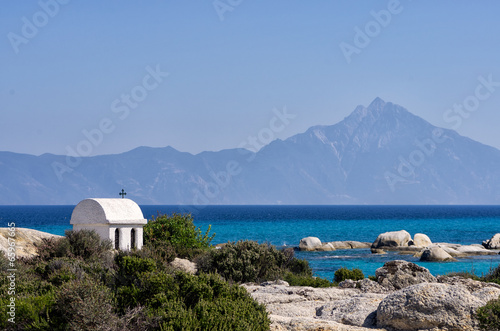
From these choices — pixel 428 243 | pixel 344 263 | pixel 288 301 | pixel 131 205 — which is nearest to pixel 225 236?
pixel 428 243

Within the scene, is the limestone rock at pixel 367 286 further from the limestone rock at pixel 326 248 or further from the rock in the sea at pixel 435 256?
the limestone rock at pixel 326 248

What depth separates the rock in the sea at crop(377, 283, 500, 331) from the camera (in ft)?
33.9

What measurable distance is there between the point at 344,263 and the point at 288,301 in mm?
38403

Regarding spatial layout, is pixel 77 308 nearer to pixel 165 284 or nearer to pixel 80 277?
pixel 165 284

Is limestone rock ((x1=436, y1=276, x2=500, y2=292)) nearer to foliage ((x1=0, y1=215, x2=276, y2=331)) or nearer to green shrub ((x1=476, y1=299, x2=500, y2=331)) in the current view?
green shrub ((x1=476, y1=299, x2=500, y2=331))

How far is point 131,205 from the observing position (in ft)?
86.9

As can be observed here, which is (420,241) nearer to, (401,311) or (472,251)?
(472,251)

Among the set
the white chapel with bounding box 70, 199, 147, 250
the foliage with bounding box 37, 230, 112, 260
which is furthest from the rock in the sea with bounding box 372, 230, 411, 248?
the foliage with bounding box 37, 230, 112, 260

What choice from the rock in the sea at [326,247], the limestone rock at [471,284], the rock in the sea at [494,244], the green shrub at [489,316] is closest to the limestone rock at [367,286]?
the limestone rock at [471,284]

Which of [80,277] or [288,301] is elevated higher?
[80,277]

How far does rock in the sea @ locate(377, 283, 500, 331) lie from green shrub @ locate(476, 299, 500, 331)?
0.46 meters

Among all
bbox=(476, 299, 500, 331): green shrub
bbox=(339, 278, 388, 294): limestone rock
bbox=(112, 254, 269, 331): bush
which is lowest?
bbox=(339, 278, 388, 294): limestone rock

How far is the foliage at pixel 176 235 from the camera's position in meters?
29.3

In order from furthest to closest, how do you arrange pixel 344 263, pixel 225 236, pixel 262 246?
pixel 225 236 → pixel 344 263 → pixel 262 246
